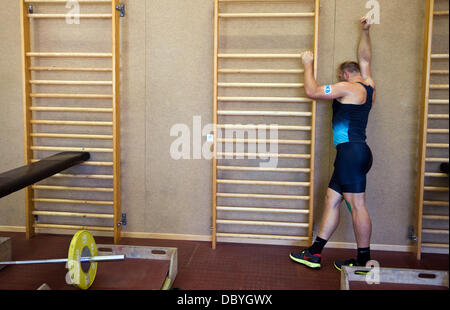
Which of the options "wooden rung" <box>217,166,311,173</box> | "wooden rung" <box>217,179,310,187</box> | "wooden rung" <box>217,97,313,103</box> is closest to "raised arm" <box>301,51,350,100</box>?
"wooden rung" <box>217,97,313,103</box>

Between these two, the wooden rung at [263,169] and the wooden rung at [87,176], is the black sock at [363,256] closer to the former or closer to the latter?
the wooden rung at [263,169]

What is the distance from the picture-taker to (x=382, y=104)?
Answer: 326 cm

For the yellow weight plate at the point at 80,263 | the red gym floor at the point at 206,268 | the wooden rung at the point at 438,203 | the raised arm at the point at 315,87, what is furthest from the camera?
the raised arm at the point at 315,87

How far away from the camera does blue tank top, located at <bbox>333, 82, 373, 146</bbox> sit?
9.36 feet

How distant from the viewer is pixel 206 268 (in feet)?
9.70

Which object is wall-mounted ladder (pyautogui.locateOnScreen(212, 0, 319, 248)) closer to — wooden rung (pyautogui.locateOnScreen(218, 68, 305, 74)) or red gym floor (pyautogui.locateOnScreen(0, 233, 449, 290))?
wooden rung (pyautogui.locateOnScreen(218, 68, 305, 74))

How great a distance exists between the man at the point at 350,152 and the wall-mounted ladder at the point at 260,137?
260mm

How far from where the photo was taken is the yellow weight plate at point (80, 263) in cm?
218

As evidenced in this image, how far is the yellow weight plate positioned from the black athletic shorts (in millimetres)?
1844

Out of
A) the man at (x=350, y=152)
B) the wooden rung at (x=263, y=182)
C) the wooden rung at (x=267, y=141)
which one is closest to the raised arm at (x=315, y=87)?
the man at (x=350, y=152)

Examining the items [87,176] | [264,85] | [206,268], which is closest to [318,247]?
[206,268]
